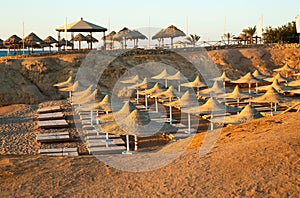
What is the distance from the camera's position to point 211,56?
38.8 metres

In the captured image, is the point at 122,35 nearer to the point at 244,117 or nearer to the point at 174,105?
the point at 174,105

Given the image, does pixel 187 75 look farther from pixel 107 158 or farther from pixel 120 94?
pixel 107 158

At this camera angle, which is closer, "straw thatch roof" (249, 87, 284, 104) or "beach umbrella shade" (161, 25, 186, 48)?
"straw thatch roof" (249, 87, 284, 104)

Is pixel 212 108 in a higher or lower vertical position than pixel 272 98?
lower

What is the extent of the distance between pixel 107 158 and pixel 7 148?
746cm

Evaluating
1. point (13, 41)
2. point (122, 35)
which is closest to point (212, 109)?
point (122, 35)

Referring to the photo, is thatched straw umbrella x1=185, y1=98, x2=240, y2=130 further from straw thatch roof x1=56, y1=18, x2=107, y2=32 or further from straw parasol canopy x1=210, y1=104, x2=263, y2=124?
straw thatch roof x1=56, y1=18, x2=107, y2=32

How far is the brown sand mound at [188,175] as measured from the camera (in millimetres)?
7512

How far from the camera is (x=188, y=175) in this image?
322 inches

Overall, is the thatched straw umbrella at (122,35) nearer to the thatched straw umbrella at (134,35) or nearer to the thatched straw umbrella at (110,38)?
the thatched straw umbrella at (134,35)

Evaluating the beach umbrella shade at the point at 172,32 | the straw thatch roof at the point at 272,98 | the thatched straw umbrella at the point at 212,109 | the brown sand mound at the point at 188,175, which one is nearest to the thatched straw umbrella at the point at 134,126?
the thatched straw umbrella at the point at 212,109

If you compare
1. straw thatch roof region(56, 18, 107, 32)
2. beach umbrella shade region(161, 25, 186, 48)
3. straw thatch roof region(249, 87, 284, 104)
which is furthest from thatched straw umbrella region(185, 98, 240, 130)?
beach umbrella shade region(161, 25, 186, 48)

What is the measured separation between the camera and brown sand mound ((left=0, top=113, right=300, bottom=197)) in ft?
24.6

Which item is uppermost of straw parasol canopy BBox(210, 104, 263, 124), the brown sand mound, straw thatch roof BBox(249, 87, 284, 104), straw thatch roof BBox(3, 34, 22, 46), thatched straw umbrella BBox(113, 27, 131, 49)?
thatched straw umbrella BBox(113, 27, 131, 49)
